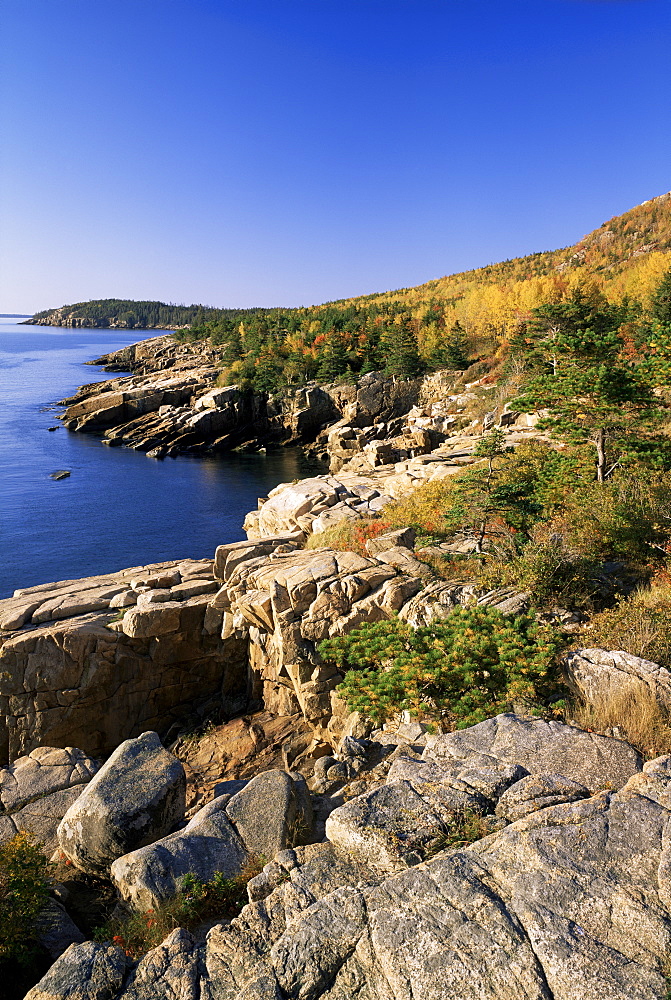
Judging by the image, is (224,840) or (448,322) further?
(448,322)

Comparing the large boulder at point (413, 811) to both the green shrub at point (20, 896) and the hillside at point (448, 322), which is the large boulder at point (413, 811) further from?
the hillside at point (448, 322)

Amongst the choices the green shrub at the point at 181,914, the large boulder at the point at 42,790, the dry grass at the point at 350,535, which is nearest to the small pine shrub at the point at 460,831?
the green shrub at the point at 181,914

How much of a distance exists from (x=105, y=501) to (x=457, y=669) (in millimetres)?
43256

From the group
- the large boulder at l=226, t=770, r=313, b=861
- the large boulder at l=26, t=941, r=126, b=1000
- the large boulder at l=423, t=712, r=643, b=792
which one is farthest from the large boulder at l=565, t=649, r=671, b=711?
the large boulder at l=26, t=941, r=126, b=1000

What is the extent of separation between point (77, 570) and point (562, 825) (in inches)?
1308

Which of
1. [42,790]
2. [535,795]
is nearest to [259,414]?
[42,790]

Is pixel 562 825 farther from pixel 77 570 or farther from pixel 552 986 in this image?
pixel 77 570

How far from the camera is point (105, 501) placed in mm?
48125

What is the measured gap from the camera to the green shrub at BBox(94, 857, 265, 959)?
24.0 feet

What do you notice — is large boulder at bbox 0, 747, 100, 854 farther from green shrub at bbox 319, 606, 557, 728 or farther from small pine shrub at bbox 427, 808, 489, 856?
small pine shrub at bbox 427, 808, 489, 856

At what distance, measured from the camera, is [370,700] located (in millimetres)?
12523

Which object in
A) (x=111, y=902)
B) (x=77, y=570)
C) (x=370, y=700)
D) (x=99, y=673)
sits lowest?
(x=77, y=570)

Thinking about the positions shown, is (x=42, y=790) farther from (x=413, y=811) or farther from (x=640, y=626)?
(x=640, y=626)

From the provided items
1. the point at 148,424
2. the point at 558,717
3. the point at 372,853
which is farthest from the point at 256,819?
the point at 148,424
